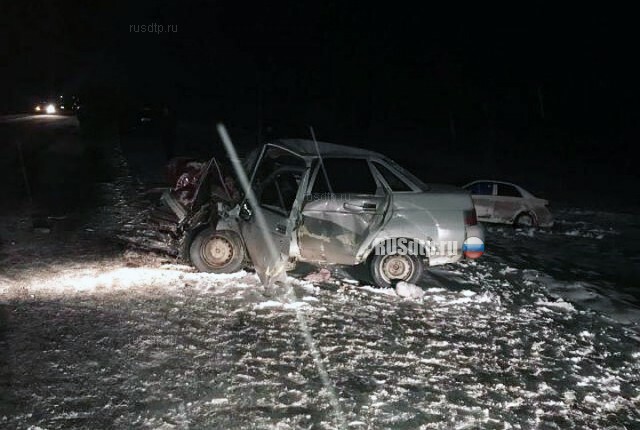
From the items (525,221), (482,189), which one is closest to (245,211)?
(482,189)

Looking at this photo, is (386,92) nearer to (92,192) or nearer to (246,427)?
(92,192)

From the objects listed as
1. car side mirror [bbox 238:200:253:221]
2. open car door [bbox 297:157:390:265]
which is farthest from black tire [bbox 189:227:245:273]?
open car door [bbox 297:157:390:265]

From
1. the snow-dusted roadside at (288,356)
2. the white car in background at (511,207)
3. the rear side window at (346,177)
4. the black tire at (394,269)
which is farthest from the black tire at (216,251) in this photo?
the white car in background at (511,207)

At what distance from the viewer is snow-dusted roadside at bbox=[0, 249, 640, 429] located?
14.2 ft

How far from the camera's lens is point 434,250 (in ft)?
24.6

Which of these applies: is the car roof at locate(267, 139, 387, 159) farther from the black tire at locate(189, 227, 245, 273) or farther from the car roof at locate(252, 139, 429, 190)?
the black tire at locate(189, 227, 245, 273)

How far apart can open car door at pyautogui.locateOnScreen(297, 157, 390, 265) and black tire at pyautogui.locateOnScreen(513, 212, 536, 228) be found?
324 inches

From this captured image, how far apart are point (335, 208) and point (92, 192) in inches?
334

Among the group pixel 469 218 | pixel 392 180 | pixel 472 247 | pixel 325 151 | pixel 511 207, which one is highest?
pixel 325 151

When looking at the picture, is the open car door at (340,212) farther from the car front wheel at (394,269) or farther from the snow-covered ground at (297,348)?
the snow-covered ground at (297,348)

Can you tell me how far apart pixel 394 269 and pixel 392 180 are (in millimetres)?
1201

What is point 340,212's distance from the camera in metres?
7.27

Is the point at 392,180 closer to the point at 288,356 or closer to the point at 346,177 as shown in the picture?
the point at 346,177

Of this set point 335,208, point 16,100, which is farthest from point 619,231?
point 16,100
